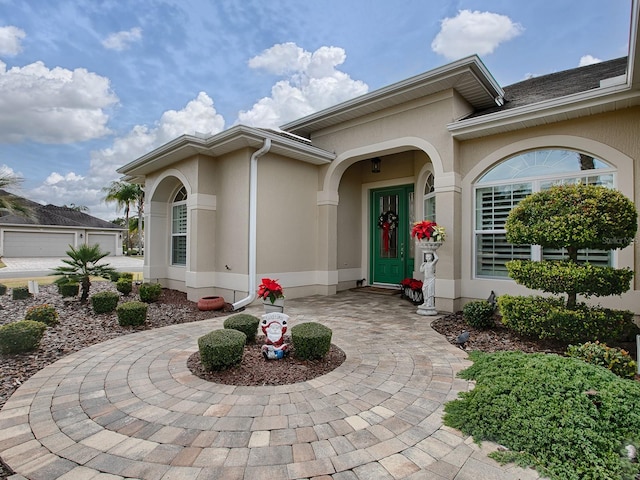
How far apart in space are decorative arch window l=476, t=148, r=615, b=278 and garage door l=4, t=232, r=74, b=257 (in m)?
Answer: 27.9

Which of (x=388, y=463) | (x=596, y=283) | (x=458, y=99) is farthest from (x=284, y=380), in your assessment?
Answer: (x=458, y=99)

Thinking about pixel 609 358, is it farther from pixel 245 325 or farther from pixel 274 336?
pixel 245 325

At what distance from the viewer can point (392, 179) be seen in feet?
29.5

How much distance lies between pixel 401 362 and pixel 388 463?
70.4 inches

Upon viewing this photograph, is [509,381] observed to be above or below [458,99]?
below

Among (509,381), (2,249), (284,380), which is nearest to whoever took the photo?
(509,381)

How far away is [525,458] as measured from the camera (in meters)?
1.96

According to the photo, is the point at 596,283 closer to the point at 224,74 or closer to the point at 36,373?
the point at 36,373

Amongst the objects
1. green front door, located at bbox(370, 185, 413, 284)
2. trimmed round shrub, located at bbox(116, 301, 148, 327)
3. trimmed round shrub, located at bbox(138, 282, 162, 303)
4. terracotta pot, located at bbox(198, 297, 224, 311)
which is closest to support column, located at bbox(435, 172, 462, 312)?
green front door, located at bbox(370, 185, 413, 284)

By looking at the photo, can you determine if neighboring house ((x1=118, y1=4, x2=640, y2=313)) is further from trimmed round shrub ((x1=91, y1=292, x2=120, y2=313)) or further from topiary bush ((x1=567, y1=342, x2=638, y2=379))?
topiary bush ((x1=567, y1=342, x2=638, y2=379))

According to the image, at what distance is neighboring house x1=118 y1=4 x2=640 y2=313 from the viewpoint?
520 cm

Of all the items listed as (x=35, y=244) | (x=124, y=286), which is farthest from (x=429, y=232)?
(x=35, y=244)

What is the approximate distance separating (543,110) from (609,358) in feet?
13.1

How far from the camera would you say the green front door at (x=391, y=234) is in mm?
8725
